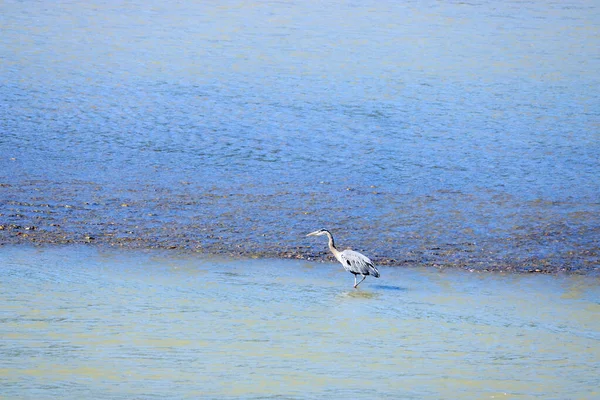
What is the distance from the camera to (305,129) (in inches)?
736

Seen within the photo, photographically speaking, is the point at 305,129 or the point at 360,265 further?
the point at 305,129

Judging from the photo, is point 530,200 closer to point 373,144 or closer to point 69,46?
point 373,144

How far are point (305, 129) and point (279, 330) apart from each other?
9.57m

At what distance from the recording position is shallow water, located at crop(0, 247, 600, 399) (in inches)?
321

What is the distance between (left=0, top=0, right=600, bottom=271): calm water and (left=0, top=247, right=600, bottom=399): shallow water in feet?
3.17

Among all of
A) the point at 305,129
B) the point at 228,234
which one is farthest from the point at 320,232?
the point at 305,129

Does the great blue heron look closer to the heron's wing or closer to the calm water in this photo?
the heron's wing

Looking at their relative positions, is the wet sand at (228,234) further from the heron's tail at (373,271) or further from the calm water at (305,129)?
the heron's tail at (373,271)

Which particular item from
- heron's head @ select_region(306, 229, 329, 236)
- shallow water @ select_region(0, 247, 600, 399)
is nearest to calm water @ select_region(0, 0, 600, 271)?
heron's head @ select_region(306, 229, 329, 236)

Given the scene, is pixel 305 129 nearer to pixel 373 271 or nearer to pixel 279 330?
pixel 373 271

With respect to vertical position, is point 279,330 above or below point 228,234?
above

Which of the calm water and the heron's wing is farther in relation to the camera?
the calm water

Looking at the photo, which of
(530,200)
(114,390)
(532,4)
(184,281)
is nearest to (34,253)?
(184,281)

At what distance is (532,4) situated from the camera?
3209 centimetres
